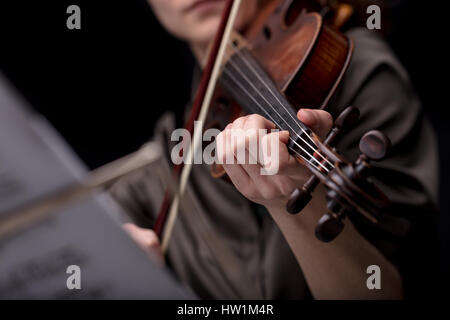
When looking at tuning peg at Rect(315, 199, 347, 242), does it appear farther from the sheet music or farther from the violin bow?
the violin bow

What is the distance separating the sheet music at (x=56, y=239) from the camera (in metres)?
0.27

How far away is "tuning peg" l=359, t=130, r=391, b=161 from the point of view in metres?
0.33

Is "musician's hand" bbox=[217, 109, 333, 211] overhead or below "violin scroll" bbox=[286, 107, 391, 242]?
overhead

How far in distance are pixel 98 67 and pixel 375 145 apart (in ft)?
1.53

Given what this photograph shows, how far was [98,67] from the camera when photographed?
67 cm

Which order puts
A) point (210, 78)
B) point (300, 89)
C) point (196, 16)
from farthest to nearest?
point (196, 16) → point (210, 78) → point (300, 89)

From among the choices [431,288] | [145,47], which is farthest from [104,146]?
[431,288]

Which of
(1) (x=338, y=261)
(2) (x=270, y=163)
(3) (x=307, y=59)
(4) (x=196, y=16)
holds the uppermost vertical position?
(4) (x=196, y=16)

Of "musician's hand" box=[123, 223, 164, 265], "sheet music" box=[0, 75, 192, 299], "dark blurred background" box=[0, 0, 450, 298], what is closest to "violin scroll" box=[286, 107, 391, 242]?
"sheet music" box=[0, 75, 192, 299]

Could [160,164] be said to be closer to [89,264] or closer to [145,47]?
[89,264]

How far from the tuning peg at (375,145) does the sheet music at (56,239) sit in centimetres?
18

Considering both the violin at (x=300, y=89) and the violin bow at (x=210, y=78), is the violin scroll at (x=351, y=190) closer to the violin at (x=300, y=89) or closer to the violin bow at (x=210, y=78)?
the violin at (x=300, y=89)

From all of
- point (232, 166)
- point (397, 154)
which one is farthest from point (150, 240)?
point (397, 154)

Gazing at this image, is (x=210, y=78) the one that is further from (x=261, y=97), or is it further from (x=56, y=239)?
(x=56, y=239)
